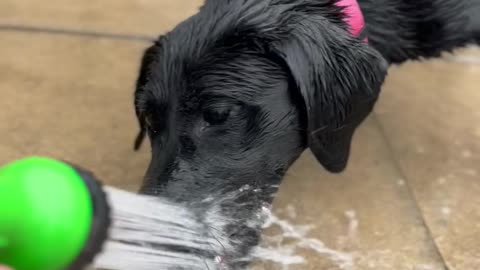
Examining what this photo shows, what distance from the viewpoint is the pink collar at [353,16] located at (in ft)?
6.27

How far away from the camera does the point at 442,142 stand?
260 centimetres

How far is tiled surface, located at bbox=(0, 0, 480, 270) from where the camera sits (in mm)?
2068

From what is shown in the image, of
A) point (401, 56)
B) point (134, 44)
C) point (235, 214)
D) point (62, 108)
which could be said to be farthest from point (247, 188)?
point (134, 44)

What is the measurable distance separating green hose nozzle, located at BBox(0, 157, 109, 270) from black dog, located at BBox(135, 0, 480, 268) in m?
0.53

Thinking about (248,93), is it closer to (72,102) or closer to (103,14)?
(72,102)

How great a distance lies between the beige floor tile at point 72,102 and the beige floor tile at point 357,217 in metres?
0.58

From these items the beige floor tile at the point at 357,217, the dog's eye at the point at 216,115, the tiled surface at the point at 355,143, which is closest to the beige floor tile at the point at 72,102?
the tiled surface at the point at 355,143

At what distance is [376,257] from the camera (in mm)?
1985

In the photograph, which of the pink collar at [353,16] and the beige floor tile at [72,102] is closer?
the pink collar at [353,16]

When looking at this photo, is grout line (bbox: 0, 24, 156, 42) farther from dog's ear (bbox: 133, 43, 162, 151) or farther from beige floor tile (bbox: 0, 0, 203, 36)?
dog's ear (bbox: 133, 43, 162, 151)

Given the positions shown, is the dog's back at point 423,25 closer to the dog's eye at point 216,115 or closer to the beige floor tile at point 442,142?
the beige floor tile at point 442,142

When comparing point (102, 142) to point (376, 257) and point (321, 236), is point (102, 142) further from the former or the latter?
point (376, 257)

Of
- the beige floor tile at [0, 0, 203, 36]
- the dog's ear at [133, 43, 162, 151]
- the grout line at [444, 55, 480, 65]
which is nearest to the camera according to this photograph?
the dog's ear at [133, 43, 162, 151]

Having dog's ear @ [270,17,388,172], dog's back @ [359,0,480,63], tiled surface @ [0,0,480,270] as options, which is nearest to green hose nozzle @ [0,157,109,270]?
dog's ear @ [270,17,388,172]
